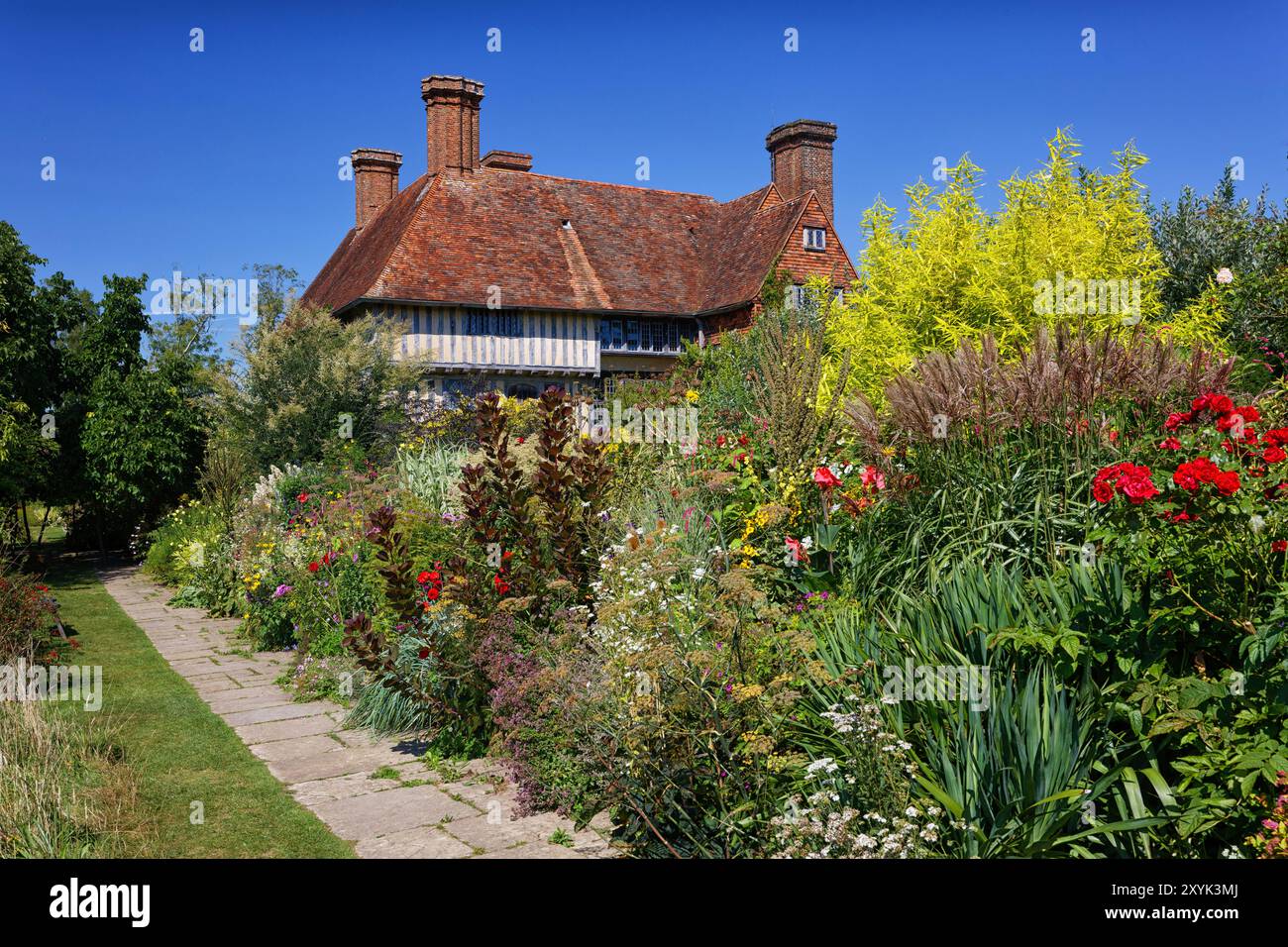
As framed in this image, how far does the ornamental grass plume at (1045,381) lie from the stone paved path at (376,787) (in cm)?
282

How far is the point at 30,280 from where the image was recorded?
588 inches

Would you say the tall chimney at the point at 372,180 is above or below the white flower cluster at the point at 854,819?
above

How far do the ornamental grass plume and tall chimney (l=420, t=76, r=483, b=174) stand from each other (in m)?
26.4

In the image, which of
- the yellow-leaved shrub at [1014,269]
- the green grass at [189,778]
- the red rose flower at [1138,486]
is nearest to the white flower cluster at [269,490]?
the green grass at [189,778]

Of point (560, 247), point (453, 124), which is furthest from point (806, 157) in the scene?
point (453, 124)

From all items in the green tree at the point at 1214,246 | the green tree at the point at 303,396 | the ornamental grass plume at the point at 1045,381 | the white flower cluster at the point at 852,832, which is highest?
the green tree at the point at 1214,246

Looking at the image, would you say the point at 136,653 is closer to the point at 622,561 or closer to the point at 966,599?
the point at 622,561

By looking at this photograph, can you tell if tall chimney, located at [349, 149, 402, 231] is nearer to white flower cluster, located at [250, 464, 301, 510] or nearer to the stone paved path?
white flower cluster, located at [250, 464, 301, 510]

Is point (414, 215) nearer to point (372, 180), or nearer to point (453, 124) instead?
point (453, 124)

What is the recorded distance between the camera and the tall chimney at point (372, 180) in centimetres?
3459

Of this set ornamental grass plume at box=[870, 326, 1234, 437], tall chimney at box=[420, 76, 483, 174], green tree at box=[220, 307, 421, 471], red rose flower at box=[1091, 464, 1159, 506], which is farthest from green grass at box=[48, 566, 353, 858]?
tall chimney at box=[420, 76, 483, 174]

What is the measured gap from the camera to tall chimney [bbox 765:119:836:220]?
97.8ft

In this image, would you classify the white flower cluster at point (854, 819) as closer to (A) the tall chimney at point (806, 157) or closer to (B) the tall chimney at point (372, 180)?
(A) the tall chimney at point (806, 157)
